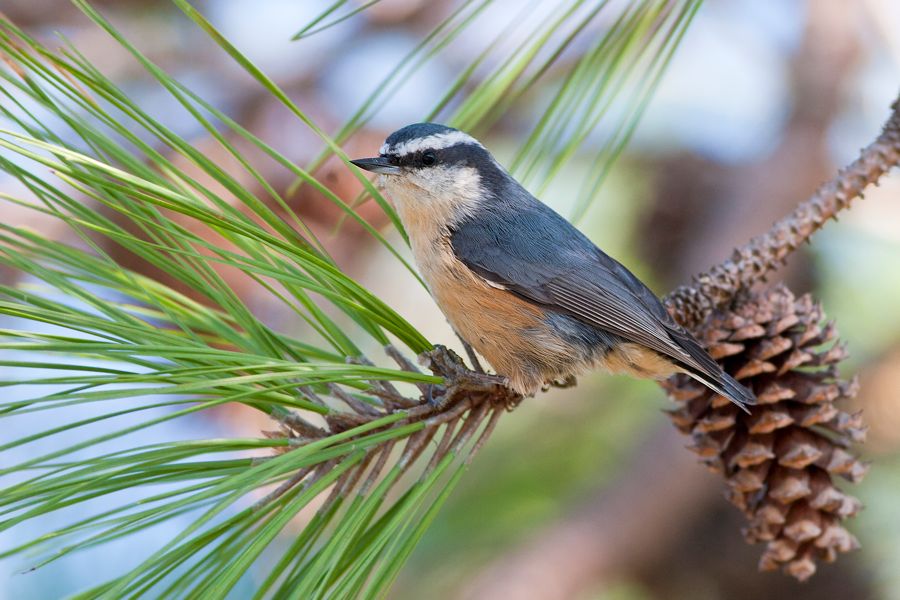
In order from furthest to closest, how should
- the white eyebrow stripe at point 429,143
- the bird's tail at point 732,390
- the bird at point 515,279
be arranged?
1. the white eyebrow stripe at point 429,143
2. the bird at point 515,279
3. the bird's tail at point 732,390

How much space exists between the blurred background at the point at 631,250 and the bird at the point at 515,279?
150mm

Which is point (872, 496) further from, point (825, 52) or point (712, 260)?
point (825, 52)

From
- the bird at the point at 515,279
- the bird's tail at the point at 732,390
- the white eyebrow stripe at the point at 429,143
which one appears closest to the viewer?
the bird's tail at the point at 732,390

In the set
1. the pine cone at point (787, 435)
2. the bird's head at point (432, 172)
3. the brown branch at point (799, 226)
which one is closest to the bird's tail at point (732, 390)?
the pine cone at point (787, 435)

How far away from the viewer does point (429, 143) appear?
6.06 feet

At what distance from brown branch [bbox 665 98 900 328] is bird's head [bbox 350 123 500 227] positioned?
64 cm

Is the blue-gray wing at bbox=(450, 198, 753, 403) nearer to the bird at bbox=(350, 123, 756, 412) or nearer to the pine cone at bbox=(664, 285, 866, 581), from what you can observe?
the bird at bbox=(350, 123, 756, 412)

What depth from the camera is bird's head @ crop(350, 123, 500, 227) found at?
1.86 m

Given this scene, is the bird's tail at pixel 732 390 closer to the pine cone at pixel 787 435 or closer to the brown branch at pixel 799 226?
the pine cone at pixel 787 435

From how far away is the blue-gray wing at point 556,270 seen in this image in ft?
5.67

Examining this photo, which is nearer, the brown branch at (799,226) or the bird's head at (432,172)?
the brown branch at (799,226)

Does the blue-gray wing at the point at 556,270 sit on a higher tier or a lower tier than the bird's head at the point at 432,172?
lower

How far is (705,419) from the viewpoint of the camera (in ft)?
4.68

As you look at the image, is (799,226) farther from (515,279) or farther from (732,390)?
(515,279)
